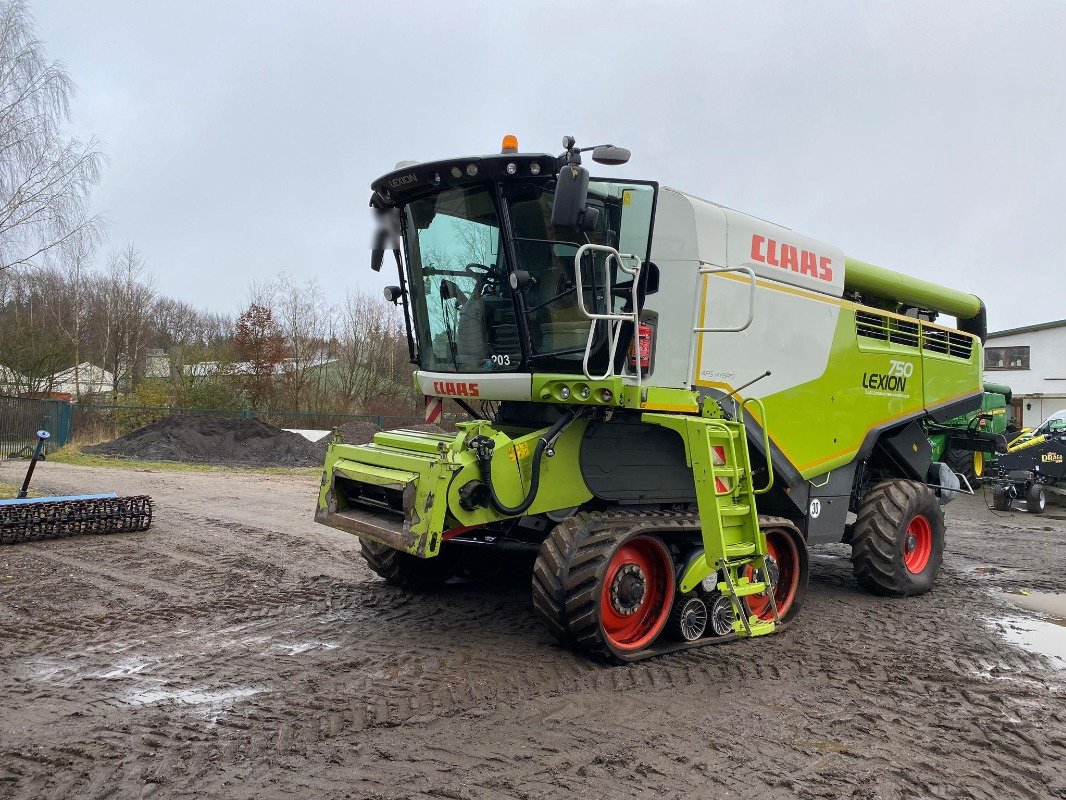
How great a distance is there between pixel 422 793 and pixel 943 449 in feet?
29.0

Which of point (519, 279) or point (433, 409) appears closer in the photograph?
point (519, 279)

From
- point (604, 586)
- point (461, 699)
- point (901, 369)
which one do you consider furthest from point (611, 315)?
point (901, 369)

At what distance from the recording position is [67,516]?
26.9 feet

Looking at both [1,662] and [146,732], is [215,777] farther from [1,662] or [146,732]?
[1,662]

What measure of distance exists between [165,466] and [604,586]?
1561cm

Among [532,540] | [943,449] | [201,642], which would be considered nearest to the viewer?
[201,642]

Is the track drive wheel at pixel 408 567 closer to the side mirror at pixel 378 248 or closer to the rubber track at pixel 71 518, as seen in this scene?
the side mirror at pixel 378 248

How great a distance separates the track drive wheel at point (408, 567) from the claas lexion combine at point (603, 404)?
2 cm

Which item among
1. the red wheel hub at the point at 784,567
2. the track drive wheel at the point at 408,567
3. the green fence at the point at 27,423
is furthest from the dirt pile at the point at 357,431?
the red wheel hub at the point at 784,567

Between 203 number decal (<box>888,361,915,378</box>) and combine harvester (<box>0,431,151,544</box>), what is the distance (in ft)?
25.1

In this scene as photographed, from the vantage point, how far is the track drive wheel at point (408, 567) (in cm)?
634

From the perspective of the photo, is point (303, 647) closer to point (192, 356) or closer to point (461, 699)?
point (461, 699)

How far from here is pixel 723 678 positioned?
4.70 meters

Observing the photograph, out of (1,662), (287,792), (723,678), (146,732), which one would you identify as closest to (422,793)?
(287,792)
